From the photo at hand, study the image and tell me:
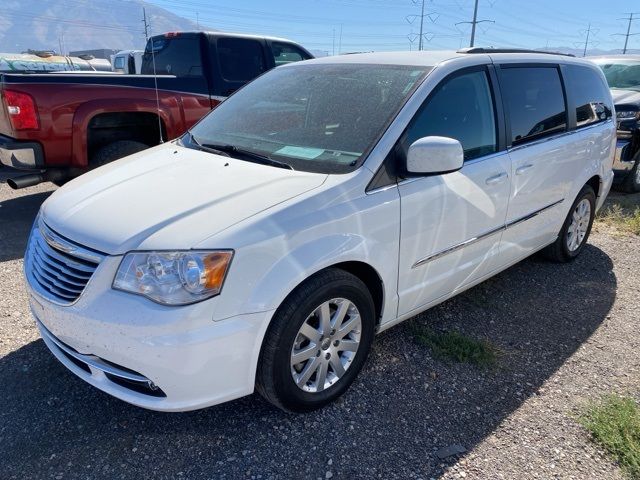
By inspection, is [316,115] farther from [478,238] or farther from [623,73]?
[623,73]

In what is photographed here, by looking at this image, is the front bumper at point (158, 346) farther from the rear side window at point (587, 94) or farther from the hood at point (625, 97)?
the hood at point (625, 97)

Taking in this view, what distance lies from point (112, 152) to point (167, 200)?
11.1 feet

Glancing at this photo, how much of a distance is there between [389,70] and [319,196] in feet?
3.85

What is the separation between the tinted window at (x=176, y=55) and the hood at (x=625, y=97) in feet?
19.1

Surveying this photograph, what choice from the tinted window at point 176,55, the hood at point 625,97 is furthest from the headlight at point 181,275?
the hood at point 625,97

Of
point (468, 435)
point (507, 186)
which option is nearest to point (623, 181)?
point (507, 186)

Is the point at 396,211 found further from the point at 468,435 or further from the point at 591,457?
the point at 591,457

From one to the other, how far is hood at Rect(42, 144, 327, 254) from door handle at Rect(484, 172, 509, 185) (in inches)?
48.1

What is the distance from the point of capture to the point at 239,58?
6.58 meters

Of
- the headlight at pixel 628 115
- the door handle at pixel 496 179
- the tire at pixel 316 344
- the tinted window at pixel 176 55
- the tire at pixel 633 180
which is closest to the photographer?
the tire at pixel 316 344

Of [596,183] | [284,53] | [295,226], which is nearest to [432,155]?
[295,226]

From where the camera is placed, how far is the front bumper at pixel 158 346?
2051 millimetres

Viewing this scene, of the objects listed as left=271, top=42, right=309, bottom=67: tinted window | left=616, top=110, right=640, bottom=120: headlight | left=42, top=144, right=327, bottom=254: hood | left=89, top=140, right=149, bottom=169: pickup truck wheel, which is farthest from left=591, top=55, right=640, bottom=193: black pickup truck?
left=89, top=140, right=149, bottom=169: pickup truck wheel

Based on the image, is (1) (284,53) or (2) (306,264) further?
(1) (284,53)
